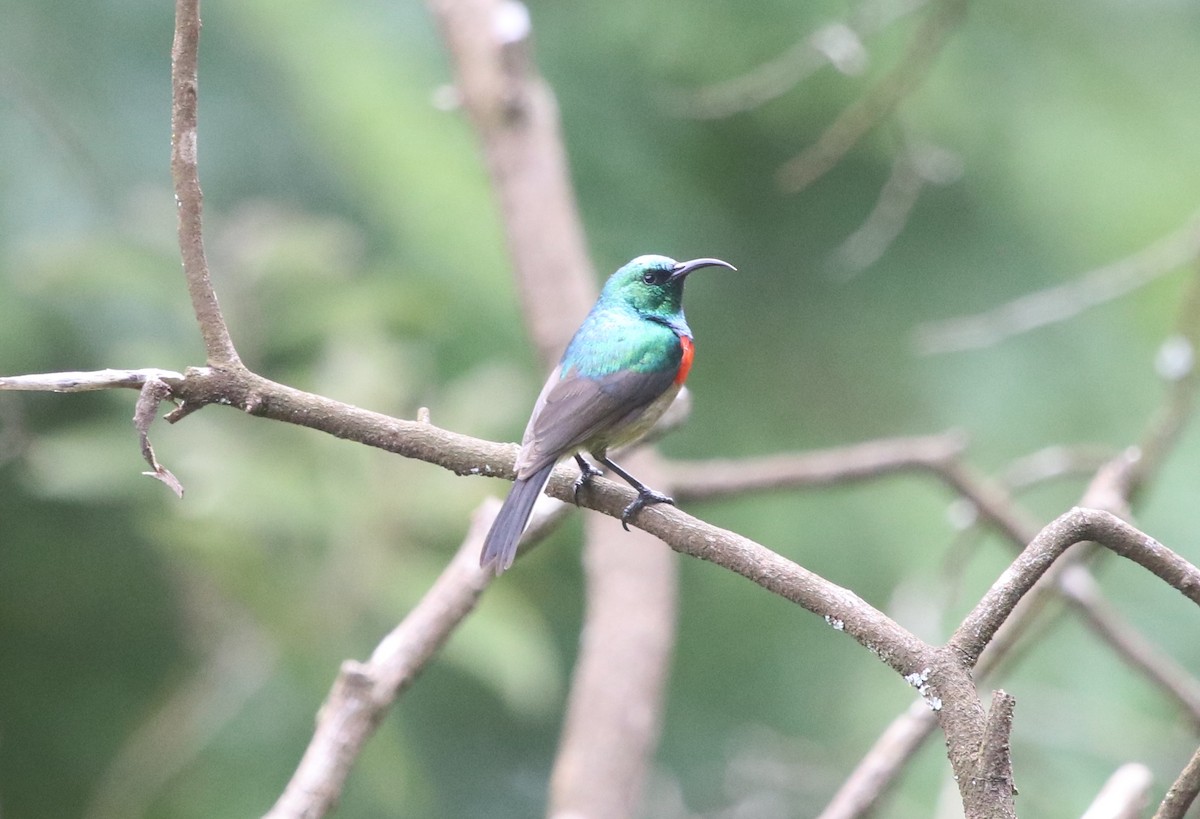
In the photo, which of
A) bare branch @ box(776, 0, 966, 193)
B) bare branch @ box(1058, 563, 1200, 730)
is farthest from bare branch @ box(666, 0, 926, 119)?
bare branch @ box(1058, 563, 1200, 730)

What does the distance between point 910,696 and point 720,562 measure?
9.83 feet

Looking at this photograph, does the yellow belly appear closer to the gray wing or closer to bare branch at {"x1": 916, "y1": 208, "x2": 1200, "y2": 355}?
the gray wing

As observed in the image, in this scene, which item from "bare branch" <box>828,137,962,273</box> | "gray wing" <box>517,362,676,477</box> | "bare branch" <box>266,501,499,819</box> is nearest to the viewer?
"gray wing" <box>517,362,676,477</box>

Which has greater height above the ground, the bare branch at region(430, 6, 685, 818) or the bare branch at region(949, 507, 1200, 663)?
the bare branch at region(430, 6, 685, 818)

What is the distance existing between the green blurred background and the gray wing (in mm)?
1341

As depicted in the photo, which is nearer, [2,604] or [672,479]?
[672,479]

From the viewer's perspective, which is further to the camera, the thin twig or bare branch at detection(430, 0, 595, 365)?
bare branch at detection(430, 0, 595, 365)

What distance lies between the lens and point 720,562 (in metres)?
2.05

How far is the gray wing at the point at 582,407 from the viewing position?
101 inches

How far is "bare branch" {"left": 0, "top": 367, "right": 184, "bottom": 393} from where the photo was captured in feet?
5.76

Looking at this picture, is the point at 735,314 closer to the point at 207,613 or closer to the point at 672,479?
the point at 672,479

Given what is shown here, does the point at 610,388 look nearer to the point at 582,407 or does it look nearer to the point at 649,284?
the point at 582,407

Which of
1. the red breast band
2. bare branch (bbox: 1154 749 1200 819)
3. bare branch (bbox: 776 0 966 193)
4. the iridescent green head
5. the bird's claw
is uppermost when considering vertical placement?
bare branch (bbox: 776 0 966 193)

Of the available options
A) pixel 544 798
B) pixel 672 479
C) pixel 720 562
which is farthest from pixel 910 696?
pixel 720 562
